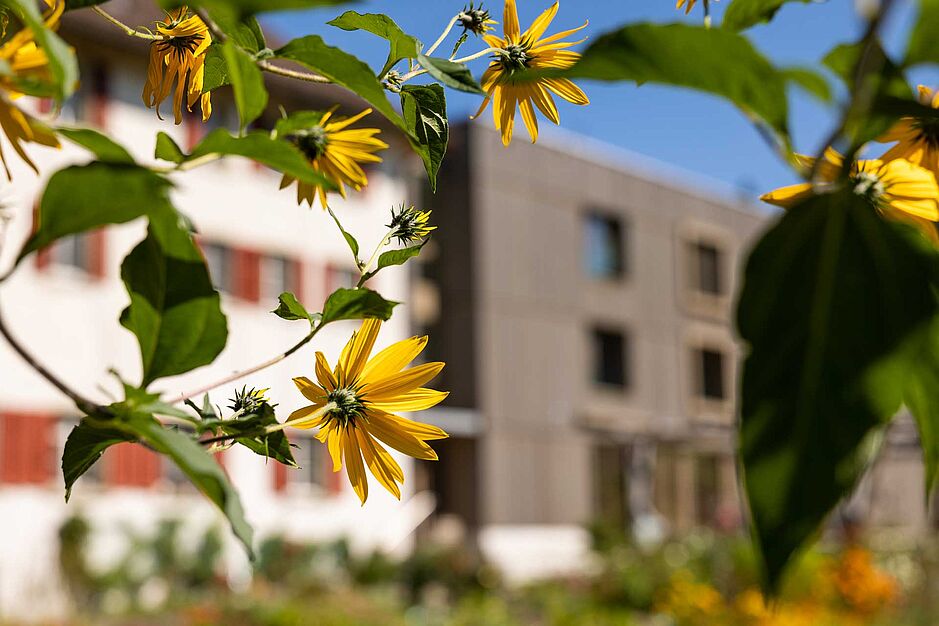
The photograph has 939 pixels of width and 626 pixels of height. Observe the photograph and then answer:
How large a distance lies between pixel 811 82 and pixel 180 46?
359mm

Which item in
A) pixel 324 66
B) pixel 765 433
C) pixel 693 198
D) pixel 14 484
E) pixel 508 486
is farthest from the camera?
pixel 693 198

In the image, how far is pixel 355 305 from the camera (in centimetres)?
37

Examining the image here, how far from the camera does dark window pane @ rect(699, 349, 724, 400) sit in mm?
20625

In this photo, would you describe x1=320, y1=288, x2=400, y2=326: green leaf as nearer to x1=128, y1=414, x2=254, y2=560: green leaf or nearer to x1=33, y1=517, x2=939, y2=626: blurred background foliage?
x1=128, y1=414, x2=254, y2=560: green leaf

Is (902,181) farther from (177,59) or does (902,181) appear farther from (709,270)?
(709,270)

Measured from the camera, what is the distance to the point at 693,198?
66.6ft

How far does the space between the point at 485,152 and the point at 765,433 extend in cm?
1641

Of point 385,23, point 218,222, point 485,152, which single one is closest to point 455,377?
point 485,152

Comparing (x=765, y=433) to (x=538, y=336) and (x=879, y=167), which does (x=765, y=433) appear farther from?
(x=538, y=336)

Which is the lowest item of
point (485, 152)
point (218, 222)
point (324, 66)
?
point (324, 66)

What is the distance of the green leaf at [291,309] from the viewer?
404mm

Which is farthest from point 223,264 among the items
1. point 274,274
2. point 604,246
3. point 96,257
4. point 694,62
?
point 694,62

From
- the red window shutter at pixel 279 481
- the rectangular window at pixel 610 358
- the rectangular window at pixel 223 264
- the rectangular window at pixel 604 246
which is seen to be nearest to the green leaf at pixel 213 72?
the red window shutter at pixel 279 481

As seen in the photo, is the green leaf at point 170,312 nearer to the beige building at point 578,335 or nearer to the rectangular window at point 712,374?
the beige building at point 578,335
